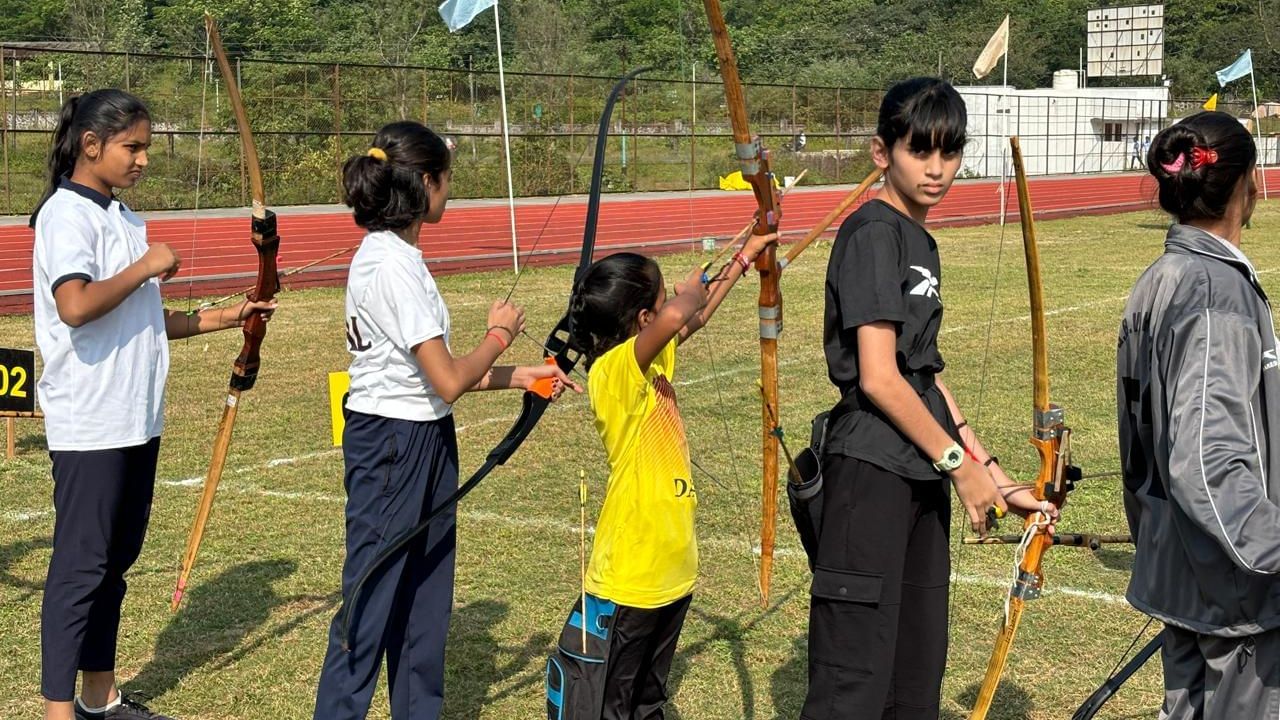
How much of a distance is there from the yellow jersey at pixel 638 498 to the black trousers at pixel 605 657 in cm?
5

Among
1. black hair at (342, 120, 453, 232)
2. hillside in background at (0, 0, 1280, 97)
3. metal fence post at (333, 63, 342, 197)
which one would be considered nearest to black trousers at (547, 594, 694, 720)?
black hair at (342, 120, 453, 232)

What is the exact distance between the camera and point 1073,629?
4758mm

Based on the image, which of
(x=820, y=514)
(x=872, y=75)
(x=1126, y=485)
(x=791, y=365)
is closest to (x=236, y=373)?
(x=820, y=514)

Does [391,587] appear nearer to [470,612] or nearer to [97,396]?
[97,396]

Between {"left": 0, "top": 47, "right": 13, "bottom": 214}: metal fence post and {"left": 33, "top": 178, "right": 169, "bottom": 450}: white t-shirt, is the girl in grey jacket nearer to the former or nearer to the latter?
{"left": 33, "top": 178, "right": 169, "bottom": 450}: white t-shirt

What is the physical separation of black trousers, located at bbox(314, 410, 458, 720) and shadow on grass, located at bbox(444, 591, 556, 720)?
661 millimetres

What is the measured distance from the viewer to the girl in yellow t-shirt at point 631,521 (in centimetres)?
323

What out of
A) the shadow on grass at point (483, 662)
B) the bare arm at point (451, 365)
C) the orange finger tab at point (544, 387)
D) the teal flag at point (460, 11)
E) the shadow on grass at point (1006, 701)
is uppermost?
the teal flag at point (460, 11)

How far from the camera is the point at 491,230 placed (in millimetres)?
24172

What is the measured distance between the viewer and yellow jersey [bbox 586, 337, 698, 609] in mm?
3225

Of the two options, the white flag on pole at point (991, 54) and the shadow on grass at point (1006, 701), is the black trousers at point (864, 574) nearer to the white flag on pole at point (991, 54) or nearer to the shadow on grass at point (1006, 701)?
the shadow on grass at point (1006, 701)

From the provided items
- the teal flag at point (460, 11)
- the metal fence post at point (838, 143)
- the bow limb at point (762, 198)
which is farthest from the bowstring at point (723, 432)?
the metal fence post at point (838, 143)

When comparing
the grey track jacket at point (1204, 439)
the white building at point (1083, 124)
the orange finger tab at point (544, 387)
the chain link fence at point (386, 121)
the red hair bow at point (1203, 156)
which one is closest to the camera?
the grey track jacket at point (1204, 439)

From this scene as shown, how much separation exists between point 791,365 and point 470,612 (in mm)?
5508
